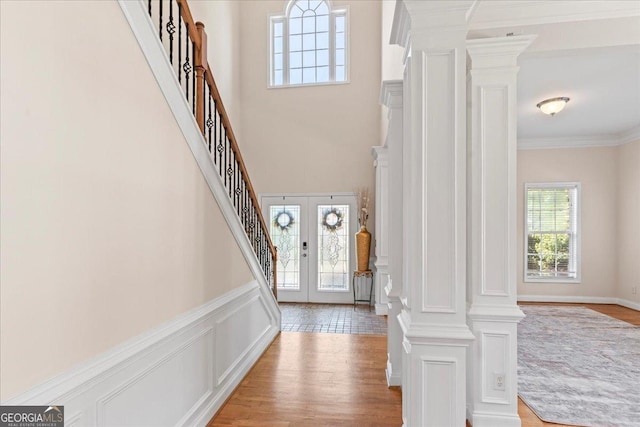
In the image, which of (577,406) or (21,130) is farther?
(577,406)

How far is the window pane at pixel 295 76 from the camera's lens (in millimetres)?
6559

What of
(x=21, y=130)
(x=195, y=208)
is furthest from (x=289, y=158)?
(x=21, y=130)

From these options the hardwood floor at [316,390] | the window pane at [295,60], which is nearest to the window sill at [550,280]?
the hardwood floor at [316,390]

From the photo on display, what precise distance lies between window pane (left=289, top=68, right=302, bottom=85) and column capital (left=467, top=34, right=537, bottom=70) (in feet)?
15.8

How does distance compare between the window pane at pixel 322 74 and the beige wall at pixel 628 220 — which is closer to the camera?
the beige wall at pixel 628 220

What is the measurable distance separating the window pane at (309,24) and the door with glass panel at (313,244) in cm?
334

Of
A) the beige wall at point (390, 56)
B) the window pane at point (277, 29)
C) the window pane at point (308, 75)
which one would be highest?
the window pane at point (277, 29)

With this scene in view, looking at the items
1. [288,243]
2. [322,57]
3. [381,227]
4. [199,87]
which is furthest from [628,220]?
[199,87]

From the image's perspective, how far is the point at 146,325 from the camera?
1746mm

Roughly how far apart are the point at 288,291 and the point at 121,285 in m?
5.00

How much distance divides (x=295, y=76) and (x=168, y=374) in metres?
5.92

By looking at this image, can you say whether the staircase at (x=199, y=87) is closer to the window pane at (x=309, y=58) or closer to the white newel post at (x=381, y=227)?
the white newel post at (x=381, y=227)

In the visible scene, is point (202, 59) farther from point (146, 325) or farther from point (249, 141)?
point (249, 141)

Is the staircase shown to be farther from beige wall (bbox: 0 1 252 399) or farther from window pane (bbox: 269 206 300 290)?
window pane (bbox: 269 206 300 290)
